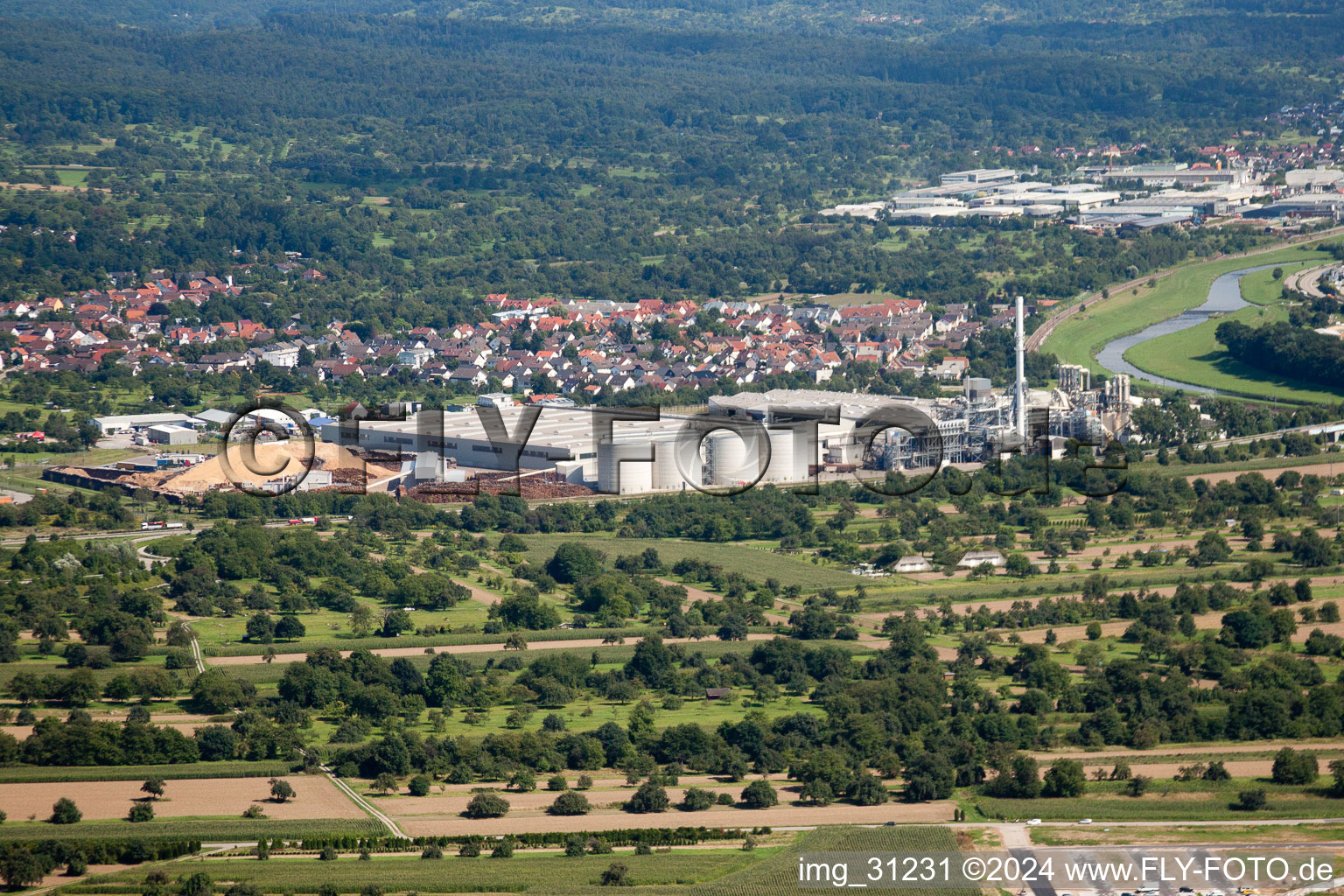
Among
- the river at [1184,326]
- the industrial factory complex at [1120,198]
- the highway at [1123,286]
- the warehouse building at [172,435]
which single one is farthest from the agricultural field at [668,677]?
the industrial factory complex at [1120,198]

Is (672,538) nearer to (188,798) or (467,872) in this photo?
(188,798)

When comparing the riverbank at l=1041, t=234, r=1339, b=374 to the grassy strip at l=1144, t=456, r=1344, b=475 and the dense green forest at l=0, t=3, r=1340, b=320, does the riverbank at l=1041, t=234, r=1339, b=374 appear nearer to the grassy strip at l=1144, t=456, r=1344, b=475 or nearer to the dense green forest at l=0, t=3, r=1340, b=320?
the dense green forest at l=0, t=3, r=1340, b=320

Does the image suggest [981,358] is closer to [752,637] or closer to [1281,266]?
[1281,266]

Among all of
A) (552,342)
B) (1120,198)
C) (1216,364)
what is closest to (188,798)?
(1216,364)

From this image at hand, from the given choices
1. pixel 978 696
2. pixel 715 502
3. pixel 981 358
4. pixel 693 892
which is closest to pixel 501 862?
pixel 693 892

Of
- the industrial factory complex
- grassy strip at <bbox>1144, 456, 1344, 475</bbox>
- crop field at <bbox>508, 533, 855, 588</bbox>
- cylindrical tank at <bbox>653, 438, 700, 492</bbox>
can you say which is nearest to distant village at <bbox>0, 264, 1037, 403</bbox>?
cylindrical tank at <bbox>653, 438, 700, 492</bbox>

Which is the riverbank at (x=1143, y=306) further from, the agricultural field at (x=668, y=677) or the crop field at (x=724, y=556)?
the crop field at (x=724, y=556)
